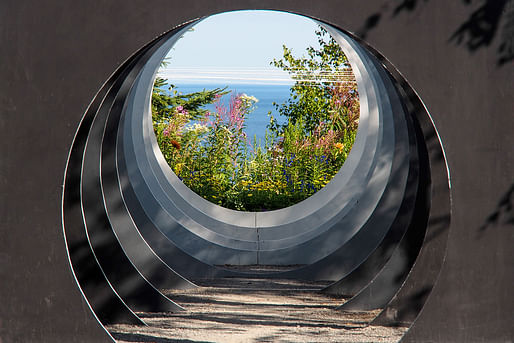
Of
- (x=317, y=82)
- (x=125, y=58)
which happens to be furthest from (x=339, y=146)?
(x=125, y=58)

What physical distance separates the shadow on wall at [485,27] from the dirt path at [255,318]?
2450 mm

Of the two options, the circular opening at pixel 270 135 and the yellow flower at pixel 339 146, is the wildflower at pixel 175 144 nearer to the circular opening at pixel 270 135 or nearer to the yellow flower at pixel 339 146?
the circular opening at pixel 270 135

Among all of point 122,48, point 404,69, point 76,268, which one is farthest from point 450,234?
point 76,268

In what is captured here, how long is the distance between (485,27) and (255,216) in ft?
15.5

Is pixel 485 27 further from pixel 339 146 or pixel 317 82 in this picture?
pixel 317 82

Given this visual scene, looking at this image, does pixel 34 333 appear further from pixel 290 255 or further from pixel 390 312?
pixel 290 255

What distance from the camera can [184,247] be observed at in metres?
7.80

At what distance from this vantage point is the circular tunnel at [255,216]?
518cm

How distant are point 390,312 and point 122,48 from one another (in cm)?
313

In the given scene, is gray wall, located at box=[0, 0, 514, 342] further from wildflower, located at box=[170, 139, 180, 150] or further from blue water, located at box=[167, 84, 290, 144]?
blue water, located at box=[167, 84, 290, 144]

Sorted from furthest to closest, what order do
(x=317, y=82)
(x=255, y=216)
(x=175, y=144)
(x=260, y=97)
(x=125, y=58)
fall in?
1. (x=260, y=97)
2. (x=317, y=82)
3. (x=175, y=144)
4. (x=255, y=216)
5. (x=125, y=58)

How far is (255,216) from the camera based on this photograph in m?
8.56

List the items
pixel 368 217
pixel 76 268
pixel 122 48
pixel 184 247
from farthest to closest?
pixel 184 247, pixel 368 217, pixel 76 268, pixel 122 48

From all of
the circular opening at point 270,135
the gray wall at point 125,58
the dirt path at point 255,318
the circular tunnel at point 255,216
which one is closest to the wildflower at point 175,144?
the circular opening at point 270,135
